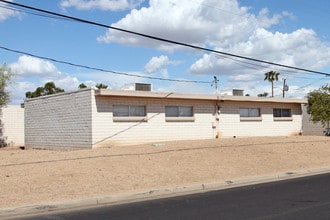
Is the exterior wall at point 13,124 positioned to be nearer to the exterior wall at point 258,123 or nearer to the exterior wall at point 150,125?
the exterior wall at point 150,125

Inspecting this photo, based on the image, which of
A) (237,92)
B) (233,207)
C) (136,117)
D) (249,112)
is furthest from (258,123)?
(233,207)

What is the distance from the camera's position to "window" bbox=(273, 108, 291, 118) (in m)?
31.4

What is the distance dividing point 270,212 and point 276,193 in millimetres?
2876

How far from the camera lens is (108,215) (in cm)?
952

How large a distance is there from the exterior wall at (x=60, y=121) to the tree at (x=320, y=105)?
20309 millimetres

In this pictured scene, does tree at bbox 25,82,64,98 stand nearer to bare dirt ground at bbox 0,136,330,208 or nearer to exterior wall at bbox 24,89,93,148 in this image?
exterior wall at bbox 24,89,93,148

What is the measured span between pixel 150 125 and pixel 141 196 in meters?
11.9

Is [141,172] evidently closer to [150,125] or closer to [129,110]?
[129,110]

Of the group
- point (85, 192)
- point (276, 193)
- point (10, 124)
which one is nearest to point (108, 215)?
point (85, 192)

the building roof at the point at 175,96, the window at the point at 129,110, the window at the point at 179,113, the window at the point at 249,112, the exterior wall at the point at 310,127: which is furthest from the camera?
the exterior wall at the point at 310,127

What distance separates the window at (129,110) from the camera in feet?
74.3

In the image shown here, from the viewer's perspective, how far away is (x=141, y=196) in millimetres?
11984

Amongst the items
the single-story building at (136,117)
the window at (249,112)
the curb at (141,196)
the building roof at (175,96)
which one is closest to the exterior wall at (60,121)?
the single-story building at (136,117)

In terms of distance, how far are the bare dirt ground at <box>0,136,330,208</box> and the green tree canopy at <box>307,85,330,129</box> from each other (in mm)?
13469
